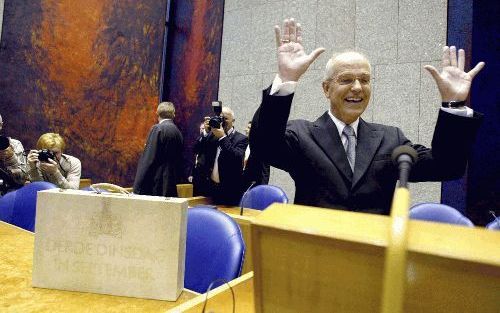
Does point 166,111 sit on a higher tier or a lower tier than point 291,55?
higher

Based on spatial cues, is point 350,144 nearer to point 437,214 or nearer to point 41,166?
point 437,214

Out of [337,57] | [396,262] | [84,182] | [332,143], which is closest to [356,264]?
[396,262]

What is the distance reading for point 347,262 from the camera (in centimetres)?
41

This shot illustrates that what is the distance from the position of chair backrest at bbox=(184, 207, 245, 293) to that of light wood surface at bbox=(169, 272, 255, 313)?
22cm

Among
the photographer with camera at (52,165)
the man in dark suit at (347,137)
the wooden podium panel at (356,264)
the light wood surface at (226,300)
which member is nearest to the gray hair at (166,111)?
the photographer with camera at (52,165)

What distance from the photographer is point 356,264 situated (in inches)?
16.0

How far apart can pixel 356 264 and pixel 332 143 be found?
1174 mm

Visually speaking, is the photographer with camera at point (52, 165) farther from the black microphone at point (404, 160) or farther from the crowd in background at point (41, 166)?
the black microphone at point (404, 160)

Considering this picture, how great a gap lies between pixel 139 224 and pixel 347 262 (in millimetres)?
672

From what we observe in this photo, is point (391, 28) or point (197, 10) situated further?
point (197, 10)

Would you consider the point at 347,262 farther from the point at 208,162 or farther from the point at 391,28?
the point at 391,28

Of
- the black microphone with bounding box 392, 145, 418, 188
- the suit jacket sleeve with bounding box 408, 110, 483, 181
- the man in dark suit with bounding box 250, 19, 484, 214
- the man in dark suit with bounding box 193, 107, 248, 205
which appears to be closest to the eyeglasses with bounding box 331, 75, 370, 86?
the man in dark suit with bounding box 250, 19, 484, 214

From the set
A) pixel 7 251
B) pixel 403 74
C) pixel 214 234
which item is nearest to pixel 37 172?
pixel 7 251

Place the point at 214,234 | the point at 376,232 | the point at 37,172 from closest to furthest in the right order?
1. the point at 376,232
2. the point at 214,234
3. the point at 37,172
